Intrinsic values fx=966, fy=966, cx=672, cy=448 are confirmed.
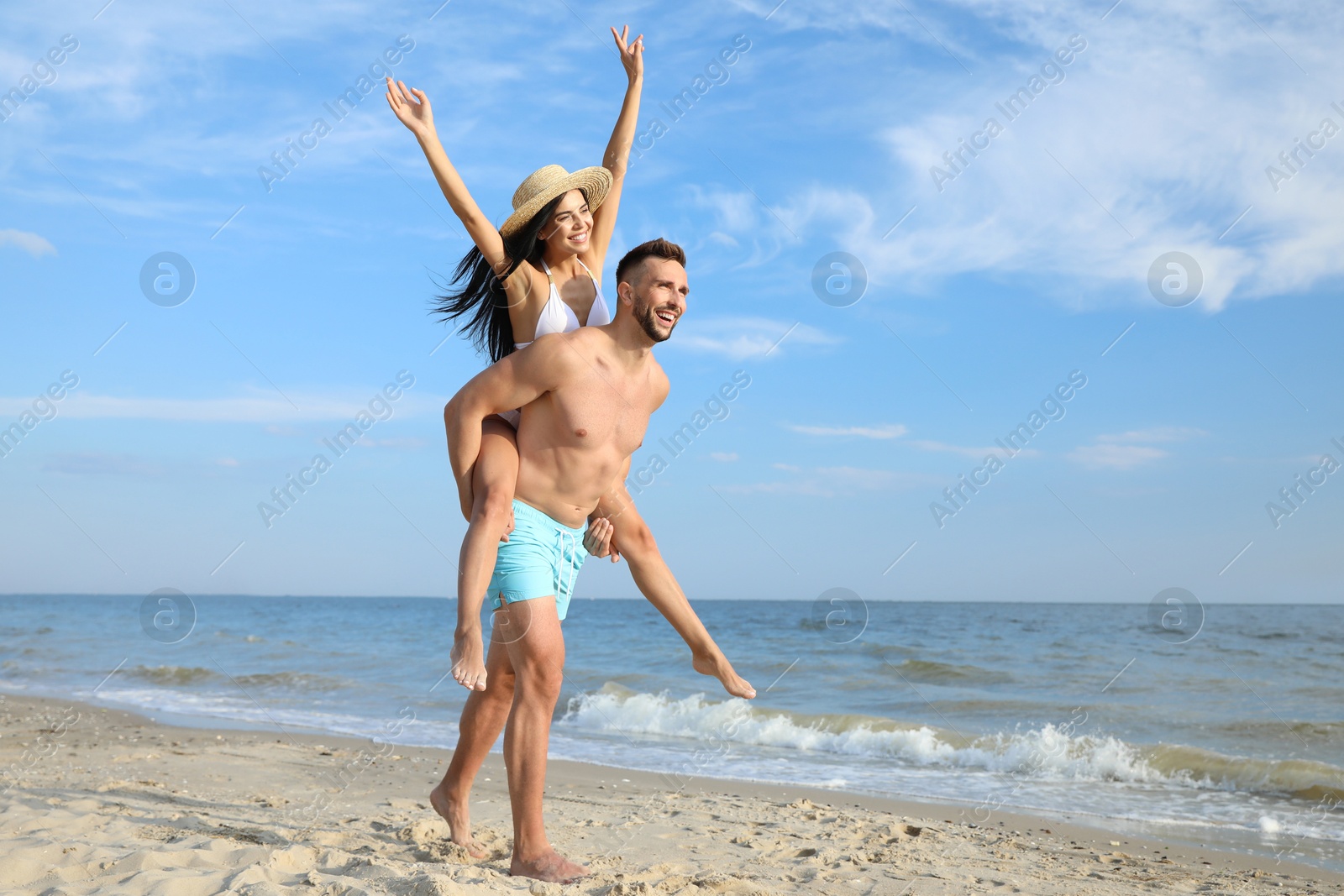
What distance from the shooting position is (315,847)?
397cm

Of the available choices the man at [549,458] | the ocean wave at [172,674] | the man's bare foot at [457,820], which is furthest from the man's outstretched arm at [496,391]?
the ocean wave at [172,674]

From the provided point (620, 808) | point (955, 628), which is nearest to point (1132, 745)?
point (620, 808)

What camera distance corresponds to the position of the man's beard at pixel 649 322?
11.3 ft

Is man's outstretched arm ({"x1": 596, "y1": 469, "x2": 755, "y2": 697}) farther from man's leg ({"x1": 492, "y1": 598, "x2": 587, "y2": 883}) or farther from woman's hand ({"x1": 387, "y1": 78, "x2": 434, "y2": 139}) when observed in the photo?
woman's hand ({"x1": 387, "y1": 78, "x2": 434, "y2": 139})

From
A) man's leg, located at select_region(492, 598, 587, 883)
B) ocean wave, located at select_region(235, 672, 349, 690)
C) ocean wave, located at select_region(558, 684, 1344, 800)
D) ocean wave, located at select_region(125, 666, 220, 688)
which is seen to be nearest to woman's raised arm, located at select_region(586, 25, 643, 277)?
man's leg, located at select_region(492, 598, 587, 883)

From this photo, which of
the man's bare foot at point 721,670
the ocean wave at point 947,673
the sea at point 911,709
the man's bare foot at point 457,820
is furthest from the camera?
the ocean wave at point 947,673

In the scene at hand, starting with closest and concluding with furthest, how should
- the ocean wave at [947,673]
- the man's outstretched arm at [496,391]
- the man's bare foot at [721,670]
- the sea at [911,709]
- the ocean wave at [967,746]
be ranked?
the man's outstretched arm at [496,391] → the man's bare foot at [721,670] → the sea at [911,709] → the ocean wave at [967,746] → the ocean wave at [947,673]

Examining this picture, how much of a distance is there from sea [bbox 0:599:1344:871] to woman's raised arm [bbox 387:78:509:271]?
4.57 meters

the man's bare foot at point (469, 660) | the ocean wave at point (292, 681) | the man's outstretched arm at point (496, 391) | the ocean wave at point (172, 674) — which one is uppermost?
the man's outstretched arm at point (496, 391)

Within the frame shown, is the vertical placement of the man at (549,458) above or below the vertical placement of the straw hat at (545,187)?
below

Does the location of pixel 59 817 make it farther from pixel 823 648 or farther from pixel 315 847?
pixel 823 648

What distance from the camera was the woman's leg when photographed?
3.20 meters

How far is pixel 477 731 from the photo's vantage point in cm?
384

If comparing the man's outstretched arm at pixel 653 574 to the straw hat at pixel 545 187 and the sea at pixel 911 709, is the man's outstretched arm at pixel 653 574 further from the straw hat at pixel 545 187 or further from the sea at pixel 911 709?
the sea at pixel 911 709
